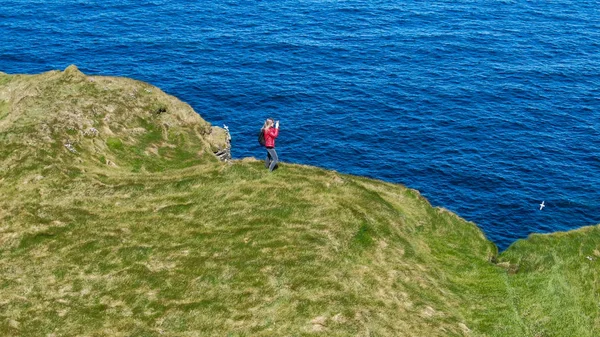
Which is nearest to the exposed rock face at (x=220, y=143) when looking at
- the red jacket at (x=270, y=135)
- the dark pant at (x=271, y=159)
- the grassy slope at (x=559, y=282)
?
the dark pant at (x=271, y=159)

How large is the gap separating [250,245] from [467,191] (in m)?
56.3

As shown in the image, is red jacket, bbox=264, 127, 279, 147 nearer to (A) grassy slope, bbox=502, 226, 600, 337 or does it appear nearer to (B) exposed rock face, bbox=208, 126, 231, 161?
(A) grassy slope, bbox=502, 226, 600, 337

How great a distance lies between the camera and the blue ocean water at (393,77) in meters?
93.8

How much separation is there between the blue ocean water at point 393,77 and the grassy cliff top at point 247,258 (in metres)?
35.2

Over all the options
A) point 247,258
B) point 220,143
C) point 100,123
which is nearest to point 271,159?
point 247,258

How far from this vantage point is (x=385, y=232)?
145 feet

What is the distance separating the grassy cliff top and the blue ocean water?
116ft

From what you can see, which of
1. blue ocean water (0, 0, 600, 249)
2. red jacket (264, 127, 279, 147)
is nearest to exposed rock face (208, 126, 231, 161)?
blue ocean water (0, 0, 600, 249)

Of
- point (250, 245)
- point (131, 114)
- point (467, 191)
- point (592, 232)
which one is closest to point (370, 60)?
point (467, 191)

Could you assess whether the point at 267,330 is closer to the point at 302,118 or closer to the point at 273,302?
the point at 273,302

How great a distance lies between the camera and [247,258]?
3912cm

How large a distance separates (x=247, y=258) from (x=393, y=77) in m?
90.8

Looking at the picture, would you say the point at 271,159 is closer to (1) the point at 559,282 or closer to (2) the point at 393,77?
(1) the point at 559,282

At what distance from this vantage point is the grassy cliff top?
115 feet
